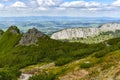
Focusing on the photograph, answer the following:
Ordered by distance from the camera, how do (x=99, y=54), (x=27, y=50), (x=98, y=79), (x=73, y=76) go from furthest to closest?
1. (x=27, y=50)
2. (x=99, y=54)
3. (x=73, y=76)
4. (x=98, y=79)

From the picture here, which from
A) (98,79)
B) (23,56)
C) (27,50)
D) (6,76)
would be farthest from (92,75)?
(27,50)

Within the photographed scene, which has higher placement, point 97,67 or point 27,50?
point 97,67

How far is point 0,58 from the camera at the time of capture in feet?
586

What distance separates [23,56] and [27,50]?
41.3ft

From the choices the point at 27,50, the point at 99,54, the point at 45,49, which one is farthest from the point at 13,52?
the point at 99,54

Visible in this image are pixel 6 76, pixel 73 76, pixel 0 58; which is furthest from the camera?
pixel 0 58

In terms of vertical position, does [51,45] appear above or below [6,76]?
below

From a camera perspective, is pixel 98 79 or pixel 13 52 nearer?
pixel 98 79

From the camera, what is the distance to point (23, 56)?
586 feet

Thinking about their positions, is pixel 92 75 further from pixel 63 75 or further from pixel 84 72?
pixel 63 75

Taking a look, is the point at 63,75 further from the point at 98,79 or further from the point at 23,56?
the point at 23,56

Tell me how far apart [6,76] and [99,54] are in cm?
2339

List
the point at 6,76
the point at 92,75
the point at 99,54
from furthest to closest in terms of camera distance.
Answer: the point at 99,54, the point at 6,76, the point at 92,75

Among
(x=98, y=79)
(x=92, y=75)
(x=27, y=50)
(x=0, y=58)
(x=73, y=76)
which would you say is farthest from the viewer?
(x=27, y=50)
